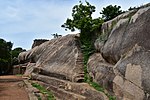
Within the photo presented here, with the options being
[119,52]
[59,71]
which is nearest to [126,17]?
[119,52]

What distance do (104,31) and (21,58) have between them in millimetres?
18102

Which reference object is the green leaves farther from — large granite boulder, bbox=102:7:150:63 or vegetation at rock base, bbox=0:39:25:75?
vegetation at rock base, bbox=0:39:25:75

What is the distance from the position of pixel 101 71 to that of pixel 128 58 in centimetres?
198

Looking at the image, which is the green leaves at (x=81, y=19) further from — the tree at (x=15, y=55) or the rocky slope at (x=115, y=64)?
the tree at (x=15, y=55)

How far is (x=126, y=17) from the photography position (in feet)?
29.2

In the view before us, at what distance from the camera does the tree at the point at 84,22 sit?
12316 millimetres

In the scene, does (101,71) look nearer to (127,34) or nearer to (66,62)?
(127,34)

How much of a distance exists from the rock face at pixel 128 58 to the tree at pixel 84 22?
2530 mm

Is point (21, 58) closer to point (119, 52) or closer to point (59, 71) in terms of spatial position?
point (59, 71)

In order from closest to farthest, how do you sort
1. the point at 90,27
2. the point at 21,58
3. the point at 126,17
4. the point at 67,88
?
1. the point at 126,17
2. the point at 67,88
3. the point at 90,27
4. the point at 21,58

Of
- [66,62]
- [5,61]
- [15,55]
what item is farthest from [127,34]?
[15,55]

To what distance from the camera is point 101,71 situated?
912 cm

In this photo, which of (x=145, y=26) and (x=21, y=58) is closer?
(x=145, y=26)

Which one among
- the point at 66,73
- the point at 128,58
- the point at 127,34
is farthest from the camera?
the point at 66,73
